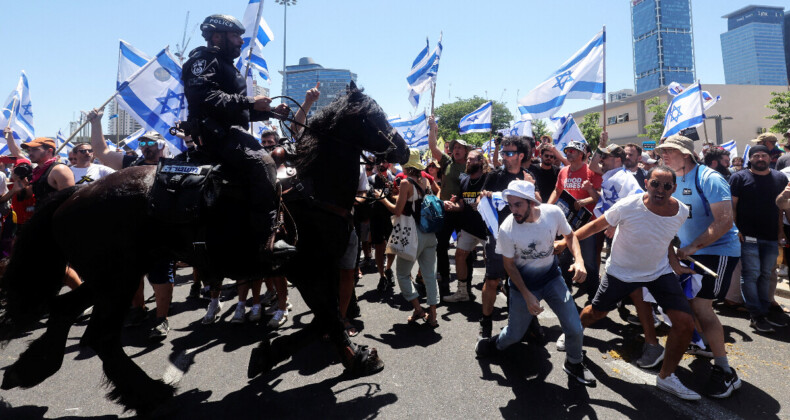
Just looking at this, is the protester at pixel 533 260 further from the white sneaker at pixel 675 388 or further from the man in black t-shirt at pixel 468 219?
the man in black t-shirt at pixel 468 219

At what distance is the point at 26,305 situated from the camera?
3635 millimetres

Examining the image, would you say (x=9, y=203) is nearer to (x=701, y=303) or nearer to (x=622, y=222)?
(x=622, y=222)

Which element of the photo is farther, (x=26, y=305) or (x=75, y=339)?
(x=75, y=339)

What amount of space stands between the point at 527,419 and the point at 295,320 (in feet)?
11.1

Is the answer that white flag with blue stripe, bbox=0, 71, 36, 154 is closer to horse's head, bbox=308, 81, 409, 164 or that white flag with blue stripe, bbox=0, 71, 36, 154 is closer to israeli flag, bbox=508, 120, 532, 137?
horse's head, bbox=308, 81, 409, 164

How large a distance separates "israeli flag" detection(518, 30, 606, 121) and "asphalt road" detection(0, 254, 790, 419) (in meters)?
4.58

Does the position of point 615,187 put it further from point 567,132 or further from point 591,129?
point 591,129

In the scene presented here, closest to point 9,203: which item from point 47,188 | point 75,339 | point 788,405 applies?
point 47,188

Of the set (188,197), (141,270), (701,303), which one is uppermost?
(188,197)

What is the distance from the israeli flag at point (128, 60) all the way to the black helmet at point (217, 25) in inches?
172

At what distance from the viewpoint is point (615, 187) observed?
5445mm

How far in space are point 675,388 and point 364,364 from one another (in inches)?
→ 100

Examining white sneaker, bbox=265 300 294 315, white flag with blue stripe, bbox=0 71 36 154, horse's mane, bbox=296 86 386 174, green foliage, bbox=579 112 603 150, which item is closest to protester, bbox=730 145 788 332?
horse's mane, bbox=296 86 386 174

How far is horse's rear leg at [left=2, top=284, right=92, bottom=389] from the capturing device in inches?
138
